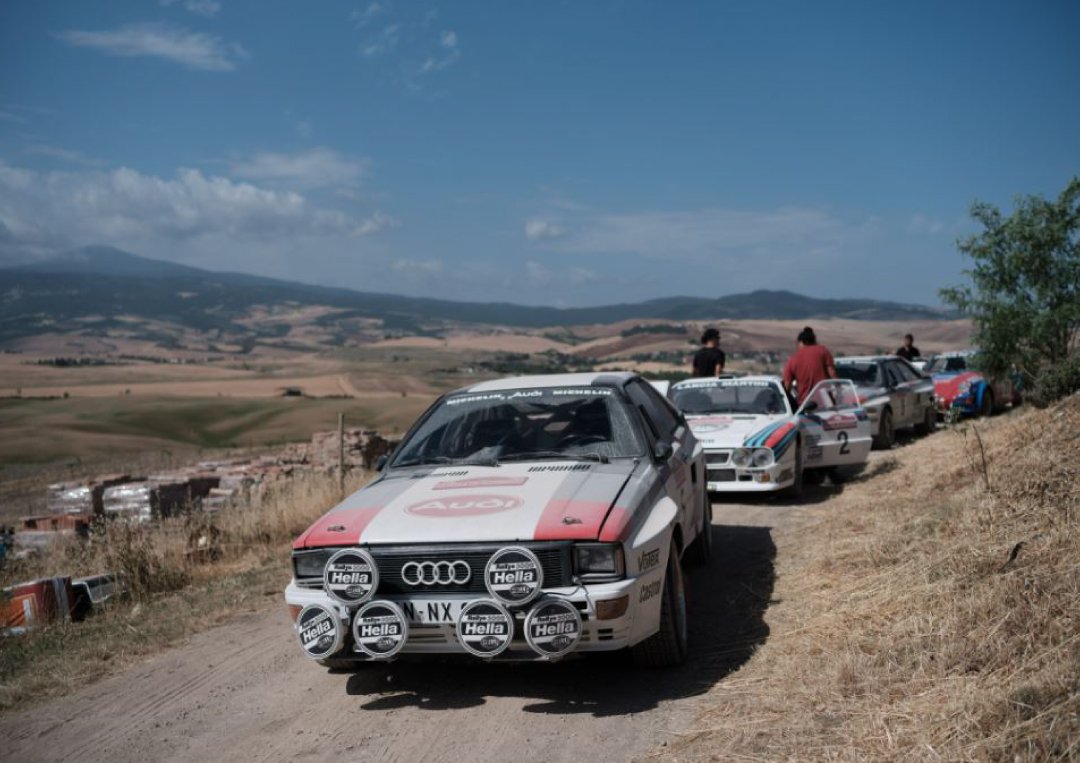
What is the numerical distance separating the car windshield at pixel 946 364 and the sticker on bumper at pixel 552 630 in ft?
55.9

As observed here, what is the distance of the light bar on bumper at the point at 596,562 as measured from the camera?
4676 millimetres

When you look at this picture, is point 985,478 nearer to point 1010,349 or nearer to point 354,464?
point 1010,349

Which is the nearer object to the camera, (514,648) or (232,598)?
(514,648)

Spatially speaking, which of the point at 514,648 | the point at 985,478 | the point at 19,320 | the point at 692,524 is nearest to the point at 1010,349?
the point at 985,478

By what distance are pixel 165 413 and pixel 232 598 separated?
136 ft

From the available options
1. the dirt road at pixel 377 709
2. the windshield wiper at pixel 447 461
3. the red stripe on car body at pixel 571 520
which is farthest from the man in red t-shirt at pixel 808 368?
the red stripe on car body at pixel 571 520

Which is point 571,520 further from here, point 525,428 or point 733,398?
point 733,398

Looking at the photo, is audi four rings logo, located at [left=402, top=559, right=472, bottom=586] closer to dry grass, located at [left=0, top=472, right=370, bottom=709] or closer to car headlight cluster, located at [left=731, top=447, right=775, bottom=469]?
dry grass, located at [left=0, top=472, right=370, bottom=709]

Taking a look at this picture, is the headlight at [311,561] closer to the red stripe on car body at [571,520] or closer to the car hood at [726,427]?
the red stripe on car body at [571,520]

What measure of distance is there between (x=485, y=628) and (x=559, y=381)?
2.53m

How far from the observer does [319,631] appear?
192 inches

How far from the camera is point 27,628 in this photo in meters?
7.50

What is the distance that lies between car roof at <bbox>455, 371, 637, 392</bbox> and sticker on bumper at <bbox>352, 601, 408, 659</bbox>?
90.3 inches

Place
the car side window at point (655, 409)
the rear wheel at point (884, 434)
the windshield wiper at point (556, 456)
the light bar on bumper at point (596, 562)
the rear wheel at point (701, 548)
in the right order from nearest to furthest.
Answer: the light bar on bumper at point (596, 562), the windshield wiper at point (556, 456), the car side window at point (655, 409), the rear wheel at point (701, 548), the rear wheel at point (884, 434)
